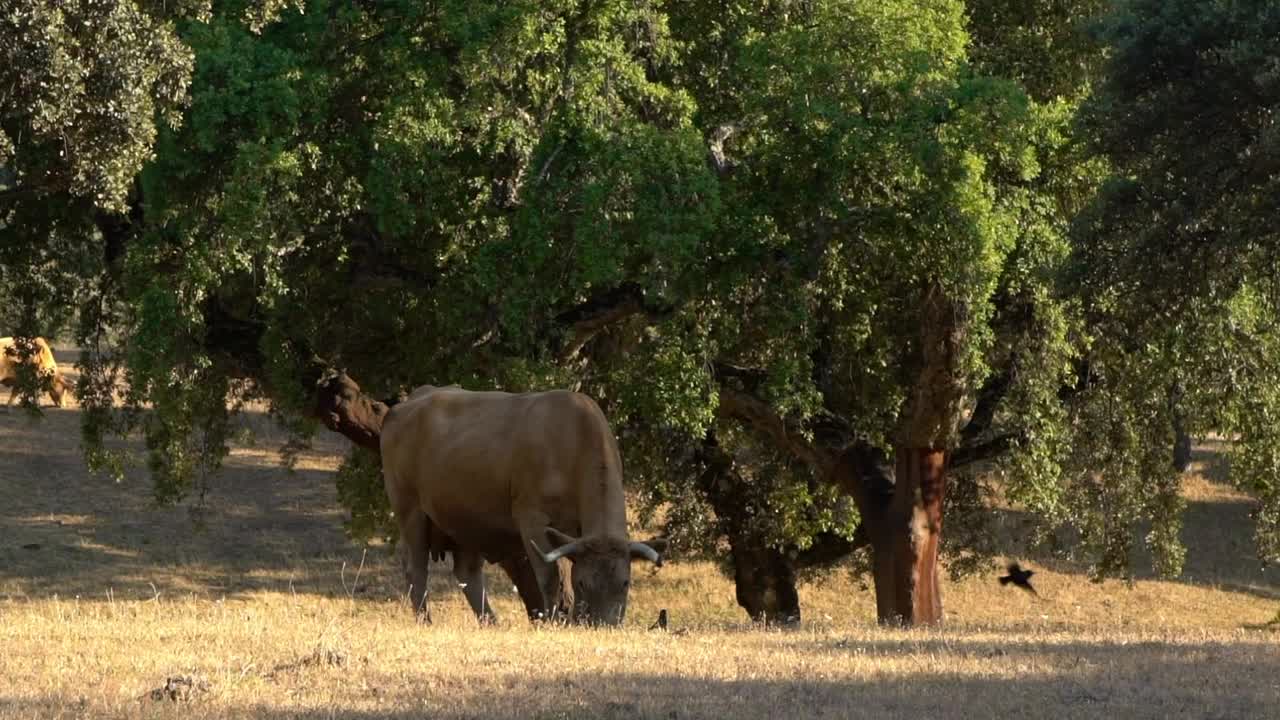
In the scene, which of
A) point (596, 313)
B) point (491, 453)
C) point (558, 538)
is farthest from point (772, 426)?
point (558, 538)

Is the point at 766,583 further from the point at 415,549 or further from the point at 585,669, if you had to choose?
the point at 585,669

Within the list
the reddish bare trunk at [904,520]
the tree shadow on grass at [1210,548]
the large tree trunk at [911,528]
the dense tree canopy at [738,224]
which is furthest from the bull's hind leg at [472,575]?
the tree shadow on grass at [1210,548]

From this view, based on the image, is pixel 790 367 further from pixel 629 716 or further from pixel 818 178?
pixel 629 716

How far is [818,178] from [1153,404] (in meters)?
6.71

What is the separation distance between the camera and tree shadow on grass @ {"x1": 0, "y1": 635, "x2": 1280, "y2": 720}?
1042cm

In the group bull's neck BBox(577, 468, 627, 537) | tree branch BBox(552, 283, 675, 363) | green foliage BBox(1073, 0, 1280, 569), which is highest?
green foliage BBox(1073, 0, 1280, 569)

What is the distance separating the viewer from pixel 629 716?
34.1ft

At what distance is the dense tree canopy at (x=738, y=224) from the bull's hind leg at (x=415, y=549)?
2513 mm

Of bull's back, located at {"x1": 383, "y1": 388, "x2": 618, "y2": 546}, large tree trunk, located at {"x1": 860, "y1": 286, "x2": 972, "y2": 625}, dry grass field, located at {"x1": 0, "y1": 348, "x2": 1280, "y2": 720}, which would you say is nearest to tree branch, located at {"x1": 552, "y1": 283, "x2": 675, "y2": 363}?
bull's back, located at {"x1": 383, "y1": 388, "x2": 618, "y2": 546}

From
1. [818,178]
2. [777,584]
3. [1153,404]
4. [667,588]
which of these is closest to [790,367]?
[818,178]

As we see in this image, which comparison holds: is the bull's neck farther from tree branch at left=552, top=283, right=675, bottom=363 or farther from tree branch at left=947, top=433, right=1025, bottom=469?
tree branch at left=947, top=433, right=1025, bottom=469

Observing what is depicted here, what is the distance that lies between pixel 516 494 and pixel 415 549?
1.87 metres

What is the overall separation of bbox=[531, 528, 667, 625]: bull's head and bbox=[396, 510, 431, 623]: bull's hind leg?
2.79 m

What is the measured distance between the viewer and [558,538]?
17.2 m
